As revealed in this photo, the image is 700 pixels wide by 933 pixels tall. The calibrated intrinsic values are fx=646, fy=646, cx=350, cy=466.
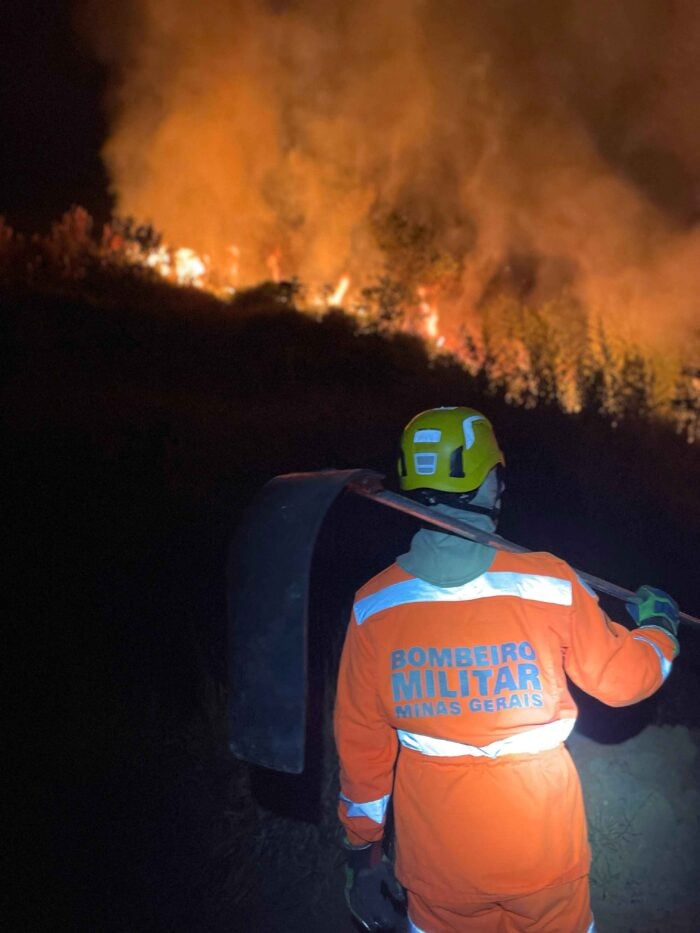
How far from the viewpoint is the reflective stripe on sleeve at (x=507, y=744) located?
1905 millimetres

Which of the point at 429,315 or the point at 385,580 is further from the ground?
the point at 429,315

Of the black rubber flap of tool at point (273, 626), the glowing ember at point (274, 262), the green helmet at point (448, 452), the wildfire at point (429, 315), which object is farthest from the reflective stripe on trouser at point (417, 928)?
the glowing ember at point (274, 262)

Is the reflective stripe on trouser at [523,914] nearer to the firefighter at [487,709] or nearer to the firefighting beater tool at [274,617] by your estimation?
the firefighter at [487,709]

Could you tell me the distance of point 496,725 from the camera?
189 cm

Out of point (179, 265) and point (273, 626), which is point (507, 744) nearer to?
point (273, 626)

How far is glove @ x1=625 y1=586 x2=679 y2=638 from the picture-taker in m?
2.26

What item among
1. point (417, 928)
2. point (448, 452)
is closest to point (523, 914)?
point (417, 928)

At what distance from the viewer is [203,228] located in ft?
59.1

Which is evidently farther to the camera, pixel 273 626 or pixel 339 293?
pixel 339 293

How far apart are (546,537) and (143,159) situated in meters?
17.0

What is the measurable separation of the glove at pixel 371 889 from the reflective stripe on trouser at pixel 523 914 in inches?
13.8

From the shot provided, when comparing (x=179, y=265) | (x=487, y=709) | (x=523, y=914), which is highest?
(x=179, y=265)

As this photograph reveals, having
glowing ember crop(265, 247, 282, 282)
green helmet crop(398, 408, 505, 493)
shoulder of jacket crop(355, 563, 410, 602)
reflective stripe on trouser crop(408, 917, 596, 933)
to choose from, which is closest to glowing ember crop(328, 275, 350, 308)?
glowing ember crop(265, 247, 282, 282)

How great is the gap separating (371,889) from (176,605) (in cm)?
271
